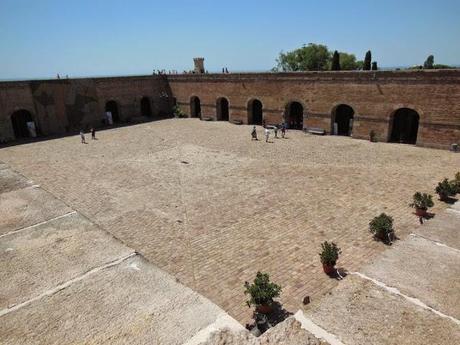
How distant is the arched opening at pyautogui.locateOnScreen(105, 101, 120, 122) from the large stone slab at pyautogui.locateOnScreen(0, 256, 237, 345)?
1090 inches

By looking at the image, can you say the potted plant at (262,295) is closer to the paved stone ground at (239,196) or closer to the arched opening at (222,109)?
the paved stone ground at (239,196)

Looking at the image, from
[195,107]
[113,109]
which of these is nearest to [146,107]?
[113,109]

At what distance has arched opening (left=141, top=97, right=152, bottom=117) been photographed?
1394 inches

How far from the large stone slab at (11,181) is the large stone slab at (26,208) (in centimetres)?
68

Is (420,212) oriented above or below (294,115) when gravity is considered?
below

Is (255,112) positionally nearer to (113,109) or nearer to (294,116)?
(294,116)

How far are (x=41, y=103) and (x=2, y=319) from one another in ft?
81.6

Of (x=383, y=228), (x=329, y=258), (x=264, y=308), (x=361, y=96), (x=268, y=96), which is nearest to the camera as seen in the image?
(x=264, y=308)

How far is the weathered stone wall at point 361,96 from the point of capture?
752 inches

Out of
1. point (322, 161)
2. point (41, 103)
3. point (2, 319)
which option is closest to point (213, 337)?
point (2, 319)

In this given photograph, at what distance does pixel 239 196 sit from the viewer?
13.9 m

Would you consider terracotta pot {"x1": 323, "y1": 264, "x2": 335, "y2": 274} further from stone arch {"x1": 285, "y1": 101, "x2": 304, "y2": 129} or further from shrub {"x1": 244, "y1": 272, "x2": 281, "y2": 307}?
stone arch {"x1": 285, "y1": 101, "x2": 304, "y2": 129}

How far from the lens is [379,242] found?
9.99 meters

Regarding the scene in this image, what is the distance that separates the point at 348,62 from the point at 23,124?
42839mm
